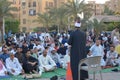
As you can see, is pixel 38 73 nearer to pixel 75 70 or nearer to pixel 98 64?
pixel 75 70

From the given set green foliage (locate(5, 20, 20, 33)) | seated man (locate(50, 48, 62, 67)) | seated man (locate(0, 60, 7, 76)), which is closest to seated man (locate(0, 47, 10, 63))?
seated man (locate(0, 60, 7, 76))

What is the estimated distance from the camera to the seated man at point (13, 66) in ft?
43.4

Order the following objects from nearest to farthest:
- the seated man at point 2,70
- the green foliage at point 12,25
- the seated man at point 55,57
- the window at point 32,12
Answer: the seated man at point 2,70
the seated man at point 55,57
the green foliage at point 12,25
the window at point 32,12

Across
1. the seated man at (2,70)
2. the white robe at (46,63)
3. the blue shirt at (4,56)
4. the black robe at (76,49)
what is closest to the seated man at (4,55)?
the blue shirt at (4,56)

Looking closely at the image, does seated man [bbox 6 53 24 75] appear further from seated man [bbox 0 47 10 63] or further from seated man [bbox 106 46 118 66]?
seated man [bbox 106 46 118 66]

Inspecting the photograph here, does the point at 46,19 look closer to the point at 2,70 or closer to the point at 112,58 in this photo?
the point at 112,58

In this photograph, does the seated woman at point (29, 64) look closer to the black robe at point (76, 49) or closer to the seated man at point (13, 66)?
the seated man at point (13, 66)

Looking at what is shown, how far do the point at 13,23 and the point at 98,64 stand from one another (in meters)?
58.1

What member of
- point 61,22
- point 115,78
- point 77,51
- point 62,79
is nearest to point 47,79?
point 62,79

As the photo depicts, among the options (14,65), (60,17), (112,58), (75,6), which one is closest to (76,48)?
(14,65)

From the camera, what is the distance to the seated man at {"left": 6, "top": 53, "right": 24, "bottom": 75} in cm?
1323

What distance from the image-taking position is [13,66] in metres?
13.4

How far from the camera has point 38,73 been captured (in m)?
13.0

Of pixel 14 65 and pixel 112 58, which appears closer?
pixel 14 65
